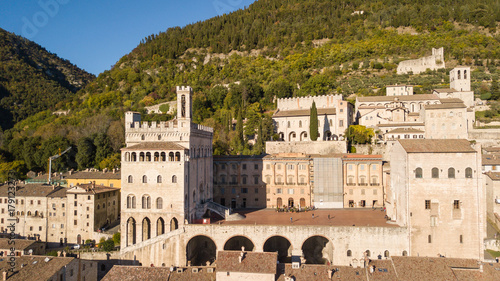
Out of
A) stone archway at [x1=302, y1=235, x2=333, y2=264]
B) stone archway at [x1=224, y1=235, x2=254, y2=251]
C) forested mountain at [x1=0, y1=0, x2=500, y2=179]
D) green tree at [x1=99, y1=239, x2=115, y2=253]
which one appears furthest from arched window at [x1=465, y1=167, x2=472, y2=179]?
green tree at [x1=99, y1=239, x2=115, y2=253]

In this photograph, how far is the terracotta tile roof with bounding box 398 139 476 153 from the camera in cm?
3291

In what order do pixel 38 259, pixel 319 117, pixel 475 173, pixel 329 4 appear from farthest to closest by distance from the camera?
pixel 329 4
pixel 319 117
pixel 475 173
pixel 38 259

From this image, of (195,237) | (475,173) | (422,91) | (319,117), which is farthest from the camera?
(422,91)

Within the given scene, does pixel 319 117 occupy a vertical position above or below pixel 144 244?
above

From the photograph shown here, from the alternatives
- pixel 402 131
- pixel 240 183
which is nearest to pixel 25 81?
pixel 240 183

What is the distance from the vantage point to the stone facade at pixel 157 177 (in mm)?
35406

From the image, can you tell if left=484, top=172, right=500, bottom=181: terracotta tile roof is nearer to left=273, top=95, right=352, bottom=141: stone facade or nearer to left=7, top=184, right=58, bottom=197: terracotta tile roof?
left=273, top=95, right=352, bottom=141: stone facade

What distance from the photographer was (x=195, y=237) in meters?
36.6

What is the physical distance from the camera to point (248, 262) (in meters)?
27.6

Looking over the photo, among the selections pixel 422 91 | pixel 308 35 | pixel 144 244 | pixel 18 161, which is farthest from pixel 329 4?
pixel 144 244

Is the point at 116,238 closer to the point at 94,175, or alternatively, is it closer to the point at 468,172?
the point at 94,175

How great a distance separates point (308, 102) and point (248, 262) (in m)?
43.5

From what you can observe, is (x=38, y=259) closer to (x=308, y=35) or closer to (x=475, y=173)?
(x=475, y=173)

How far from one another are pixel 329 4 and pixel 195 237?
118 metres
